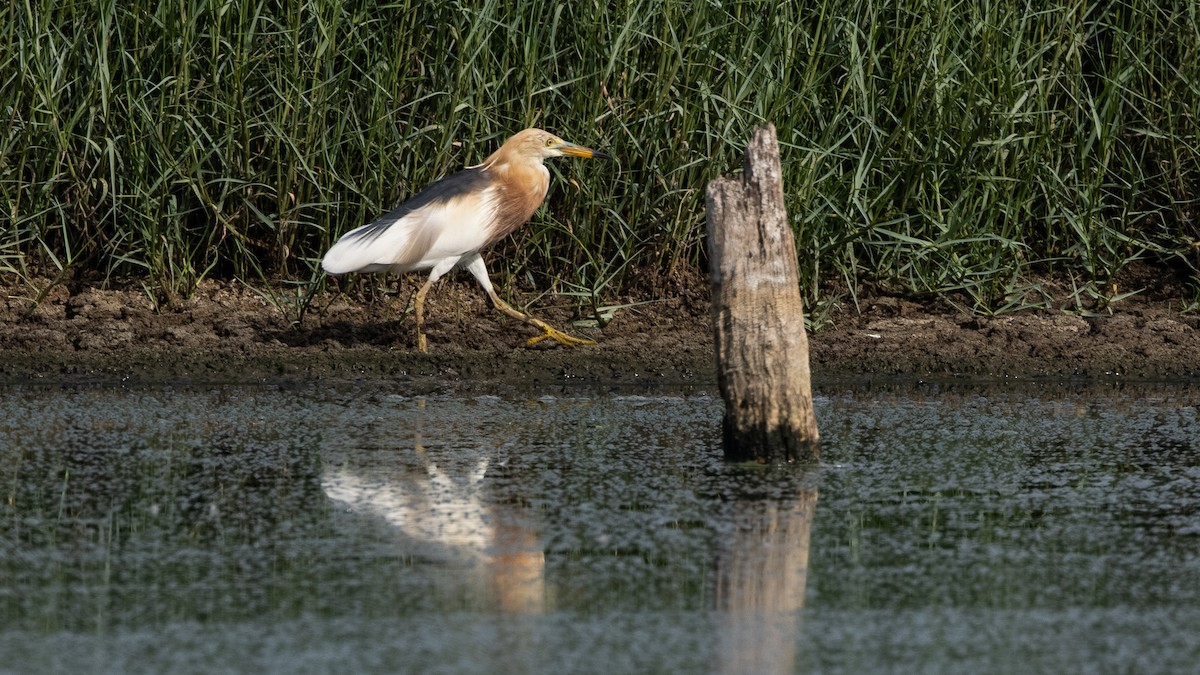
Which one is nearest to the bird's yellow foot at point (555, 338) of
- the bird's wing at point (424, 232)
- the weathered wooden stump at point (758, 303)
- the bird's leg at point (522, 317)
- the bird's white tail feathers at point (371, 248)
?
the bird's leg at point (522, 317)

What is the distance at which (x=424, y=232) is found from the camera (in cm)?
592

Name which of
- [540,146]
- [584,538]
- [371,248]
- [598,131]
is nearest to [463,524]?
[584,538]

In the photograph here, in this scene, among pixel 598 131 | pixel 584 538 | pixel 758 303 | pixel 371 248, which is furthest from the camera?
pixel 598 131

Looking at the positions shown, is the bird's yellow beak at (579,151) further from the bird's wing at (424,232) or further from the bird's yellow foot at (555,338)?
the bird's yellow foot at (555,338)

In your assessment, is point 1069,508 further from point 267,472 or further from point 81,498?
point 81,498

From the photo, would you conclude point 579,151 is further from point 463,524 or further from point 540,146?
point 463,524

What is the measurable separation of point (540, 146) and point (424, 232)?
0.55 m

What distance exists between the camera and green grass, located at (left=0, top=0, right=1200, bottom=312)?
620 cm

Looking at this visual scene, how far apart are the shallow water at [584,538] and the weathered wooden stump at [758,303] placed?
6.3 inches

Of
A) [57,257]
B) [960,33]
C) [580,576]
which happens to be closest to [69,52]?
[57,257]

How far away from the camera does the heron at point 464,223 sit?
19.2ft

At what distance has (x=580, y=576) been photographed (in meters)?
3.42

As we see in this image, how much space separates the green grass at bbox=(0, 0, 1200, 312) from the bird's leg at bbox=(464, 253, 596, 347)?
0.26 m

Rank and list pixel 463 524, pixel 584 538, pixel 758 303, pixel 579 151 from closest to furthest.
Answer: pixel 584 538 → pixel 463 524 → pixel 758 303 → pixel 579 151
